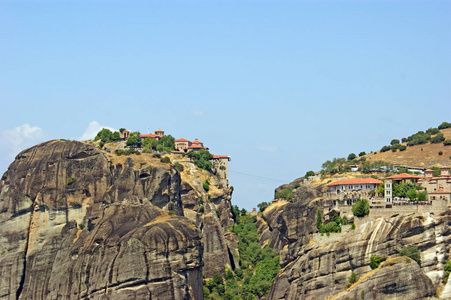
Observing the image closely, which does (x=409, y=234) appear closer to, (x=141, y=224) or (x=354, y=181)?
(x=354, y=181)

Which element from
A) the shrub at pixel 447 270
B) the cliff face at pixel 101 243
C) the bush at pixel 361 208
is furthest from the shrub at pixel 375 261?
the cliff face at pixel 101 243

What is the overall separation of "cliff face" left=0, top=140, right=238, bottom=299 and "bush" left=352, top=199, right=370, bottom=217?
24.1 m

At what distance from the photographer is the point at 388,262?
15762cm

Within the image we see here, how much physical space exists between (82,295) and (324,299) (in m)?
35.8

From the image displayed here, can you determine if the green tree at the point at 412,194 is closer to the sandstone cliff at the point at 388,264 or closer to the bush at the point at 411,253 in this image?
the sandstone cliff at the point at 388,264

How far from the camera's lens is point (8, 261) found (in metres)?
195

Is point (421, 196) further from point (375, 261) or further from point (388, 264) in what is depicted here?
point (388, 264)

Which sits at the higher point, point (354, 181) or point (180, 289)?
point (354, 181)

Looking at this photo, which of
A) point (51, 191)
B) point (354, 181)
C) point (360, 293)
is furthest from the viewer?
point (51, 191)

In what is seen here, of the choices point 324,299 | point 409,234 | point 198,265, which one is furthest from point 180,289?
Answer: point 409,234

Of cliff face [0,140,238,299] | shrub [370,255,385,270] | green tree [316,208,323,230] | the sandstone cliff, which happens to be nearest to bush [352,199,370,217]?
the sandstone cliff

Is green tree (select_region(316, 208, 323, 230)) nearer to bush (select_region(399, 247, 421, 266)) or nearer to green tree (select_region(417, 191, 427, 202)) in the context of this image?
green tree (select_region(417, 191, 427, 202))

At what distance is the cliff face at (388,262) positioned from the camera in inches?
6122

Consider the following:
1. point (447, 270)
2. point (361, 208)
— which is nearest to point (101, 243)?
point (361, 208)
